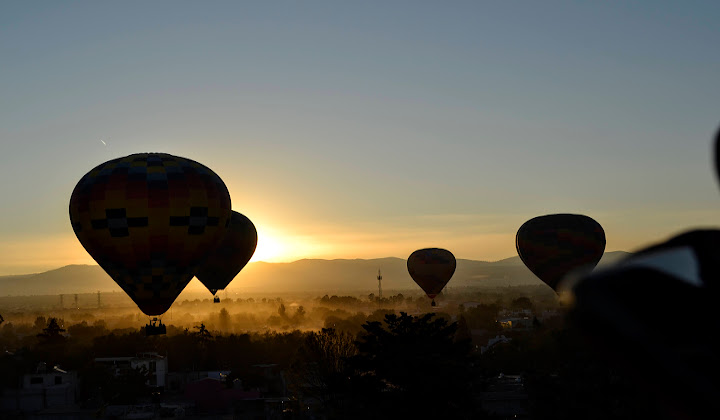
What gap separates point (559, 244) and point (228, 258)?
28.1 meters

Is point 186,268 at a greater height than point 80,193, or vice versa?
point 80,193

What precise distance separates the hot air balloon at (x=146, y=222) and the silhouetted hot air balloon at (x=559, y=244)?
3398 centimetres

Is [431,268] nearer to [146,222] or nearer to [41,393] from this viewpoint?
[41,393]

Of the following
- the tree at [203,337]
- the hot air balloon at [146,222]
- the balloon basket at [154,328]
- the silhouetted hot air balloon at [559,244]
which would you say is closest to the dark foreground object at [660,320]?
the hot air balloon at [146,222]

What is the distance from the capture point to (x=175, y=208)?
46.0 metres

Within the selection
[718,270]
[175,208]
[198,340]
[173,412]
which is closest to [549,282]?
[173,412]

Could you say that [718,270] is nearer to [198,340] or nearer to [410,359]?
[410,359]

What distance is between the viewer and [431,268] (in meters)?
102

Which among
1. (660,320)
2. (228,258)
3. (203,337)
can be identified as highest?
(228,258)

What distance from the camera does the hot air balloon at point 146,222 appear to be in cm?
4544

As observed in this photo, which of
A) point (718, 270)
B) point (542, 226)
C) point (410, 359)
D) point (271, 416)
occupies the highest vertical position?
point (542, 226)

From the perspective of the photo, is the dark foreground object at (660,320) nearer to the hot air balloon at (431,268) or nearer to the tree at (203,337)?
the hot air balloon at (431,268)

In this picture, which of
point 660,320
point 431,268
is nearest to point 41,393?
point 431,268

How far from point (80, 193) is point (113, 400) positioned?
32756mm
